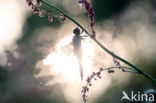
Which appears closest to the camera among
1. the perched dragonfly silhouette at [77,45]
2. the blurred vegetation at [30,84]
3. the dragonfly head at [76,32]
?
the perched dragonfly silhouette at [77,45]

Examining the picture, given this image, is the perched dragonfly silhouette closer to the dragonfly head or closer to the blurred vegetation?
the dragonfly head

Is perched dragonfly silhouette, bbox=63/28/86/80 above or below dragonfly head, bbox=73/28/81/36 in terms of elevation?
below

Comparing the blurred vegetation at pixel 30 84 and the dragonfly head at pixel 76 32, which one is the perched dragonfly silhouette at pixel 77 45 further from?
the blurred vegetation at pixel 30 84

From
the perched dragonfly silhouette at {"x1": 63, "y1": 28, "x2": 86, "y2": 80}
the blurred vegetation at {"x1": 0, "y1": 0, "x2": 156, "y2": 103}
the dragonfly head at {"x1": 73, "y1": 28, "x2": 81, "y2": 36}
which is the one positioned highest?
the dragonfly head at {"x1": 73, "y1": 28, "x2": 81, "y2": 36}

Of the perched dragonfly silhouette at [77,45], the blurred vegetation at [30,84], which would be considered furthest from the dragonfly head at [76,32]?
the blurred vegetation at [30,84]

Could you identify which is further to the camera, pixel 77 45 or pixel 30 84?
pixel 30 84

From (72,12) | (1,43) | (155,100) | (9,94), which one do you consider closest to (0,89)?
(9,94)

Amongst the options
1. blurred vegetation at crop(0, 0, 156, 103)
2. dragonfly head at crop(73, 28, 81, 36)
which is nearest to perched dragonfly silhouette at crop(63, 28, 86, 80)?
dragonfly head at crop(73, 28, 81, 36)

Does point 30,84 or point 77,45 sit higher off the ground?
point 77,45

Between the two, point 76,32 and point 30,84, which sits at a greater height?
point 76,32

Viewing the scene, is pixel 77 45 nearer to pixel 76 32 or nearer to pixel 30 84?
pixel 76 32

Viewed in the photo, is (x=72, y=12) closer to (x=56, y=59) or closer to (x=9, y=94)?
(x=9, y=94)

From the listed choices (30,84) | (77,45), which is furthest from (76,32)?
(30,84)
